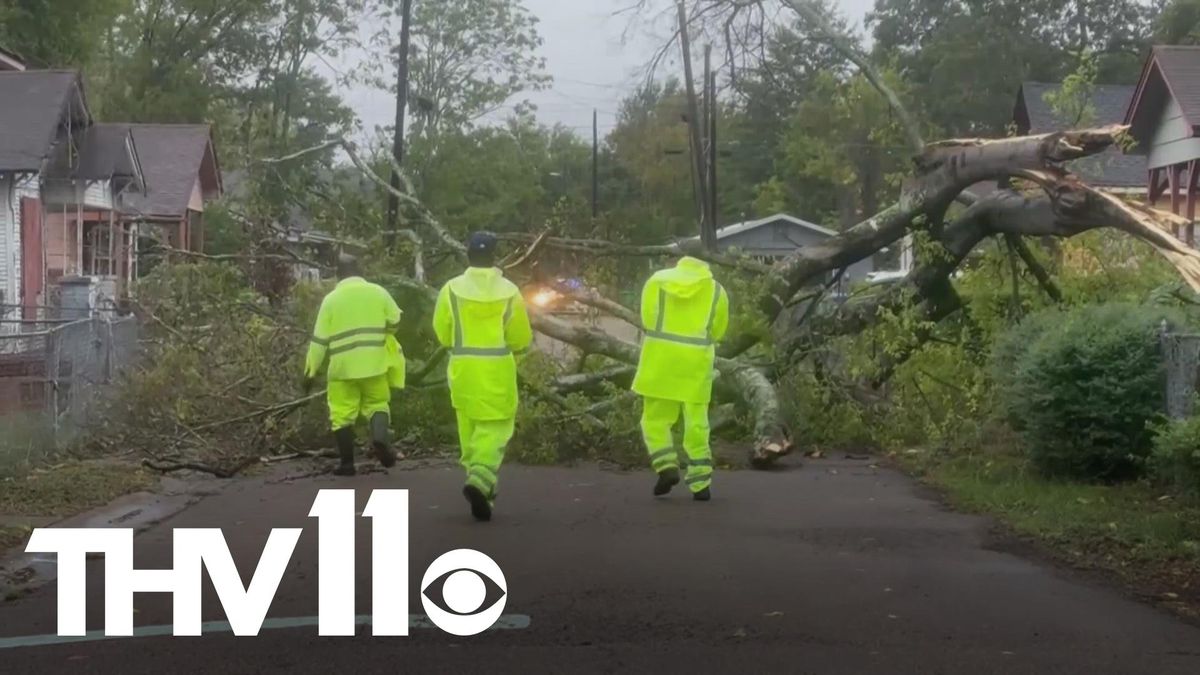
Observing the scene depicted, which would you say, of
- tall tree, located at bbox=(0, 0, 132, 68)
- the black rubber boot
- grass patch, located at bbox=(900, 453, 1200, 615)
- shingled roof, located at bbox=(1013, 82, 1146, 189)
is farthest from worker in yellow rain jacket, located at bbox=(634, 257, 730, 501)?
tall tree, located at bbox=(0, 0, 132, 68)

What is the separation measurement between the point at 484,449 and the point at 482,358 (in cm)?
55

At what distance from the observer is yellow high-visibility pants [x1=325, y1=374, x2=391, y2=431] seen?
1123 cm

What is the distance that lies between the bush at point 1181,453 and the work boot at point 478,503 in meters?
3.93

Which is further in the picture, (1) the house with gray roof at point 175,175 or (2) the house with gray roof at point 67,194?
(1) the house with gray roof at point 175,175

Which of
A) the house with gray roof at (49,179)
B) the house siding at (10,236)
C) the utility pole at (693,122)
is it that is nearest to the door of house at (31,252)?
the house with gray roof at (49,179)

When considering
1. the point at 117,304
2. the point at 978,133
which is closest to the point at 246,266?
the point at 117,304

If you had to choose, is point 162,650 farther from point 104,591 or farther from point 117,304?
point 117,304

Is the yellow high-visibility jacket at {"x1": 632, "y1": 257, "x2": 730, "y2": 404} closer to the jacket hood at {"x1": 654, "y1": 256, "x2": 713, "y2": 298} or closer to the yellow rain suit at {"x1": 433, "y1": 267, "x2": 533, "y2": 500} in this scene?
the jacket hood at {"x1": 654, "y1": 256, "x2": 713, "y2": 298}

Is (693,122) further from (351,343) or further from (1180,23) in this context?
(1180,23)

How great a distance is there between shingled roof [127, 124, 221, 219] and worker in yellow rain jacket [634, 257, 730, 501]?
27.0 meters

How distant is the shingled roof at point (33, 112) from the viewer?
2587 centimetres

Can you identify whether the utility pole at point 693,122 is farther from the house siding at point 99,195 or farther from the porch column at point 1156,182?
the house siding at point 99,195

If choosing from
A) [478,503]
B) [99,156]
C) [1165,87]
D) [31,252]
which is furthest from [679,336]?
[99,156]

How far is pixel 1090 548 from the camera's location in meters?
8.20
